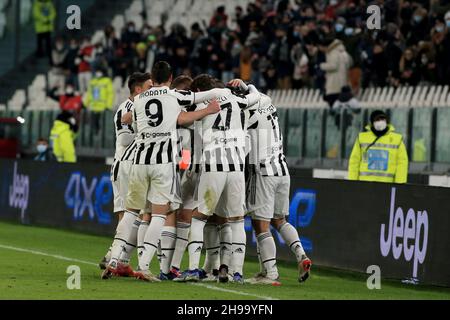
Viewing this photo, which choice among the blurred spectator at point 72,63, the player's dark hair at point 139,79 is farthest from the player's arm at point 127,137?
the blurred spectator at point 72,63

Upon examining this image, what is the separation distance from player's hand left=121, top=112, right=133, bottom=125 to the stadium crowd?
9852 mm

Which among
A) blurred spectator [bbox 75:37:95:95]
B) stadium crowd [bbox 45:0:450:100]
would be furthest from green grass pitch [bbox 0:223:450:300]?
blurred spectator [bbox 75:37:95:95]

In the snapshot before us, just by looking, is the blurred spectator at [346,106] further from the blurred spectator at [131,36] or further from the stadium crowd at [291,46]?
the blurred spectator at [131,36]

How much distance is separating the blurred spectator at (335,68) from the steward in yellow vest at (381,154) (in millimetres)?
7795

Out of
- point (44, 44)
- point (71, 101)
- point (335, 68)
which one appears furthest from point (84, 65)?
point (335, 68)

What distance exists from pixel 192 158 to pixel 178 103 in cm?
76

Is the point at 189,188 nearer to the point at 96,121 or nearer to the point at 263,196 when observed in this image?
the point at 263,196

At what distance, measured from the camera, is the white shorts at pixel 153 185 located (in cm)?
1467

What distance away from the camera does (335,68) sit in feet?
87.2

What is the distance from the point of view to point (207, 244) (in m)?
15.3
